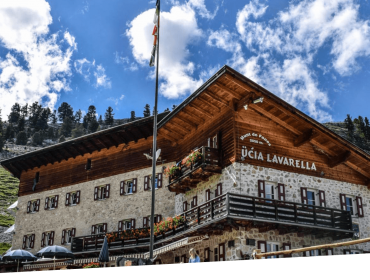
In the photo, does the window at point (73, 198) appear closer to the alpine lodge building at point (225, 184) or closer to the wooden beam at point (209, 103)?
the alpine lodge building at point (225, 184)

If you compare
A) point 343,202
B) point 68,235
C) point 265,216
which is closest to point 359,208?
point 343,202

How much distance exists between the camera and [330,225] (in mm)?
23359

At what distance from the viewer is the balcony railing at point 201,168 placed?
23906 mm

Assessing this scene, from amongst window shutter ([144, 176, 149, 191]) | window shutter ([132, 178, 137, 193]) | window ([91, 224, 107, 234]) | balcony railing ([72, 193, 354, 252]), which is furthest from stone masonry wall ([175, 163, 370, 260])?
window ([91, 224, 107, 234])

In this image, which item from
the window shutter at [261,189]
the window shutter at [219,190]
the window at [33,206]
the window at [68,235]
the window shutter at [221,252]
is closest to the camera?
the window shutter at [221,252]

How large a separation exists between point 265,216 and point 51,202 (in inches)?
851

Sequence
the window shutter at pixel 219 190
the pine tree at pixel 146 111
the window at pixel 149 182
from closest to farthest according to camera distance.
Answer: the window shutter at pixel 219 190 → the window at pixel 149 182 → the pine tree at pixel 146 111

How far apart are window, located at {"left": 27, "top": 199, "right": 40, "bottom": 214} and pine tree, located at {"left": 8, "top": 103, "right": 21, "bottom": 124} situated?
121225 millimetres

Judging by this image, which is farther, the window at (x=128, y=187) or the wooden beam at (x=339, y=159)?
the window at (x=128, y=187)

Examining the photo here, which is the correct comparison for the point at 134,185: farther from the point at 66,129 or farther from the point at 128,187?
the point at 66,129

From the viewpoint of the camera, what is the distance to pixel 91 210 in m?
33.9

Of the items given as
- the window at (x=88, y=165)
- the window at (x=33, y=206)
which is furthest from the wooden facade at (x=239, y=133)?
the window at (x=33, y=206)

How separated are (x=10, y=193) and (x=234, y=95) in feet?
270

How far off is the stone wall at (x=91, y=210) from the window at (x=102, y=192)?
0.31 meters
